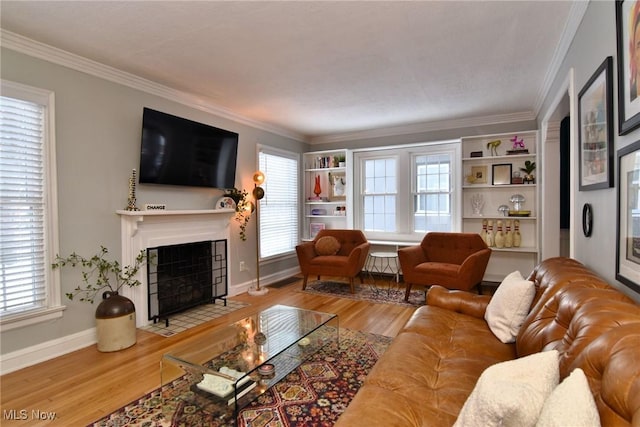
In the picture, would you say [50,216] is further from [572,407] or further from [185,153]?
[572,407]

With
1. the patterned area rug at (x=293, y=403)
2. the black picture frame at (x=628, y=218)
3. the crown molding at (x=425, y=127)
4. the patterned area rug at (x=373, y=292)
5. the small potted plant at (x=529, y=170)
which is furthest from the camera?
the crown molding at (x=425, y=127)

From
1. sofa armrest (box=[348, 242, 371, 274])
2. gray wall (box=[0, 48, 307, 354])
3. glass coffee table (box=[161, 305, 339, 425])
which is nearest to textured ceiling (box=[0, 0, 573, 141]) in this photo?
gray wall (box=[0, 48, 307, 354])

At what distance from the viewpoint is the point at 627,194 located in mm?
1367

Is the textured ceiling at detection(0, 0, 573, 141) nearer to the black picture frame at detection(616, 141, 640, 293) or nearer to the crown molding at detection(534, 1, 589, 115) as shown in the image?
the crown molding at detection(534, 1, 589, 115)

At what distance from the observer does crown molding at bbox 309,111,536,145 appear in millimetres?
4598

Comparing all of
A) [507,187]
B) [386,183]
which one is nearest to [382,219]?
[386,183]

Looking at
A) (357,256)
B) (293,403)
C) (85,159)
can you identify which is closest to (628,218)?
(293,403)

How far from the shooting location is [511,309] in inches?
74.3

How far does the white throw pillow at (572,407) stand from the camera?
699 mm

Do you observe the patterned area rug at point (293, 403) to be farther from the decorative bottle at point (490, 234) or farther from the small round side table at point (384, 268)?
the decorative bottle at point (490, 234)

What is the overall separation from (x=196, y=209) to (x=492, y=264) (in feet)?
13.6

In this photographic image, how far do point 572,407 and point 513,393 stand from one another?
13cm

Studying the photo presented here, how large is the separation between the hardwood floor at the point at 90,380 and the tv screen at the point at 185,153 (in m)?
1.60

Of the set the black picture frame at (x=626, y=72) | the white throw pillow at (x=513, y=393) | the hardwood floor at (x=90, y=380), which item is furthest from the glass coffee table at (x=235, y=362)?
the black picture frame at (x=626, y=72)
